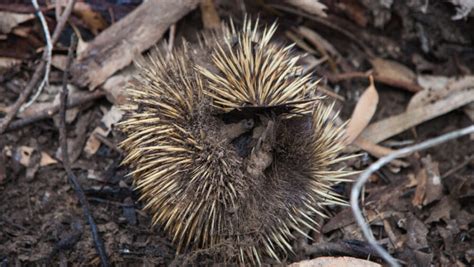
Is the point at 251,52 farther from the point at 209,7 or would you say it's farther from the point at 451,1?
the point at 451,1

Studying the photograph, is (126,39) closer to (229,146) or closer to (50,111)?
(50,111)

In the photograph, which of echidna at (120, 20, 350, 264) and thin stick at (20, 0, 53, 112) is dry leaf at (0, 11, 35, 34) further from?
echidna at (120, 20, 350, 264)

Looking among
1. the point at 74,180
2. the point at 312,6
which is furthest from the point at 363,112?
the point at 74,180

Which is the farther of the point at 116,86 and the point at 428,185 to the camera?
the point at 116,86

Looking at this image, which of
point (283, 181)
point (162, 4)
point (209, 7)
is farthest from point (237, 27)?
point (283, 181)

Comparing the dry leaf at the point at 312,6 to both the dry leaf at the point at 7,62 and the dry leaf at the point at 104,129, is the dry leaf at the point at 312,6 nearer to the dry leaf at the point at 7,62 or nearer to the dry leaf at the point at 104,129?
the dry leaf at the point at 104,129

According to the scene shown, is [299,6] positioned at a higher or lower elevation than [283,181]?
higher

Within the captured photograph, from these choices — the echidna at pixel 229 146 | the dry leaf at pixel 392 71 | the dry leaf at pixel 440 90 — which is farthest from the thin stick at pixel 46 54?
the dry leaf at pixel 440 90
